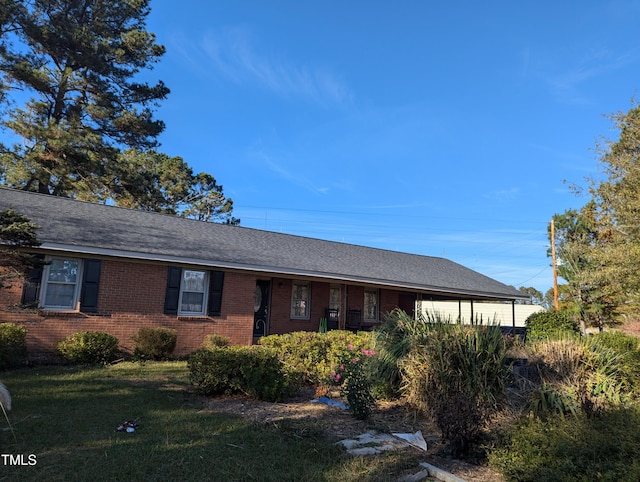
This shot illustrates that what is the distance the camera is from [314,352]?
8.90 metres

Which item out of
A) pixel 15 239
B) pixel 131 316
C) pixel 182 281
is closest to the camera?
pixel 15 239

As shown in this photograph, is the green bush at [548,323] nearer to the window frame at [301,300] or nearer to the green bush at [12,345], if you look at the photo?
the window frame at [301,300]

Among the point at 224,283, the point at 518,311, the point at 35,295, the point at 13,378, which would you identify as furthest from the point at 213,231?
the point at 518,311

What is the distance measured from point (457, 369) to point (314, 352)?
3582mm

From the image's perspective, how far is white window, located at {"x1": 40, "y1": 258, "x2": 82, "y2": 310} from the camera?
1159 centimetres

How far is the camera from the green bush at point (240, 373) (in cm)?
745

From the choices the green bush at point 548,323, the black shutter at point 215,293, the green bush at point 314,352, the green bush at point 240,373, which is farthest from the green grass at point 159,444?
the green bush at point 548,323

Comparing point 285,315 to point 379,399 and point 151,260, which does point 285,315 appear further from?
point 379,399

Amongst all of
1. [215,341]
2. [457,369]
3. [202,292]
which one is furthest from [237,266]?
[457,369]

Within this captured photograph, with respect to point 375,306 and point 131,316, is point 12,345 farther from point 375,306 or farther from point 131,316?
point 375,306

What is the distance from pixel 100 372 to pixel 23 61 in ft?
59.0

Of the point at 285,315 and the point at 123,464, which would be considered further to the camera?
the point at 285,315

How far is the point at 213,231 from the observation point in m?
17.5

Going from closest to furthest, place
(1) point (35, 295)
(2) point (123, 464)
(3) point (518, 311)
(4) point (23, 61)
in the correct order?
(2) point (123, 464) < (1) point (35, 295) < (4) point (23, 61) < (3) point (518, 311)
